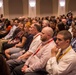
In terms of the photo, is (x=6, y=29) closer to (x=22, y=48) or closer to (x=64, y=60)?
(x=22, y=48)

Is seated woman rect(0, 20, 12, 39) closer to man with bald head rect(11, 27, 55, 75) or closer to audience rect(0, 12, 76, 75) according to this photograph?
audience rect(0, 12, 76, 75)

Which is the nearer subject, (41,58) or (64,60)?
(64,60)

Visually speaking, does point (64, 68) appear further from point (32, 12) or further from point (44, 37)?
point (32, 12)

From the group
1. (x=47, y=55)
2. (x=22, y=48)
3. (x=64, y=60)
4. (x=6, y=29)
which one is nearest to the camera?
(x=64, y=60)

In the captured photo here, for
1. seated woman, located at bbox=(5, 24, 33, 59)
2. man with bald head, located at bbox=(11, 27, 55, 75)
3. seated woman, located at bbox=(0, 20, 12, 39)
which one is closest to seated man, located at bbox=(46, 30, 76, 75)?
man with bald head, located at bbox=(11, 27, 55, 75)

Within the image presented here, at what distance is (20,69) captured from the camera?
3914 millimetres

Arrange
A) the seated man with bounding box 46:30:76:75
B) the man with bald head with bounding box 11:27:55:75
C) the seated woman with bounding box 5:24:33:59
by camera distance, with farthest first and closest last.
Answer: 1. the seated woman with bounding box 5:24:33:59
2. the man with bald head with bounding box 11:27:55:75
3. the seated man with bounding box 46:30:76:75

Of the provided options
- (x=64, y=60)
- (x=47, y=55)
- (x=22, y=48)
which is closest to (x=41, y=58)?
(x=47, y=55)

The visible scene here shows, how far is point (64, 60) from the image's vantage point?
9.25 ft

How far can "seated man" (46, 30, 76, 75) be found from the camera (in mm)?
2775

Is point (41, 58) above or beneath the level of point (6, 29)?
beneath

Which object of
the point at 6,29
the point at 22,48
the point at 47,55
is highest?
the point at 6,29

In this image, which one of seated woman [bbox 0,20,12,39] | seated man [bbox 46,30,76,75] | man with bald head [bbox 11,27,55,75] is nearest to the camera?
seated man [bbox 46,30,76,75]

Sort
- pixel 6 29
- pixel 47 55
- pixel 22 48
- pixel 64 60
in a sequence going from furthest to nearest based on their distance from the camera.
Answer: pixel 6 29 → pixel 22 48 → pixel 47 55 → pixel 64 60
